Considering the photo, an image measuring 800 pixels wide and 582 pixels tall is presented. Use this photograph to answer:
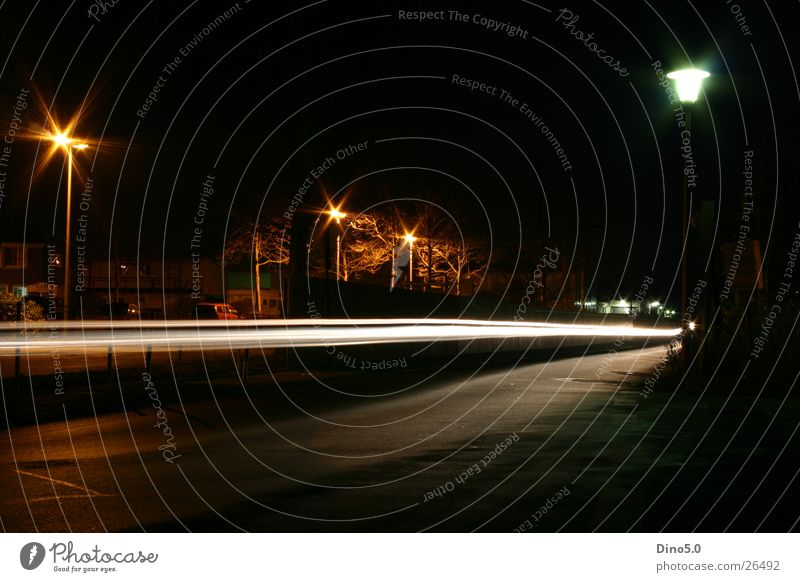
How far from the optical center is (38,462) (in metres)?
11.9

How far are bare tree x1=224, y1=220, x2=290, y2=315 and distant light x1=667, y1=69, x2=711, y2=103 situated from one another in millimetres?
29509

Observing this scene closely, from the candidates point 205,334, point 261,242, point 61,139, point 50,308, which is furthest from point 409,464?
point 261,242

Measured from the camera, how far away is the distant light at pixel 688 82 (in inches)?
762

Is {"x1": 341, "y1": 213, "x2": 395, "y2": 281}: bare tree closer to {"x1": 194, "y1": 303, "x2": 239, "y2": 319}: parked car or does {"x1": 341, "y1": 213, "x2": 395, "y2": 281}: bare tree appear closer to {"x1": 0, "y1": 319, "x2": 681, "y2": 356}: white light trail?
{"x1": 194, "y1": 303, "x2": 239, "y2": 319}: parked car

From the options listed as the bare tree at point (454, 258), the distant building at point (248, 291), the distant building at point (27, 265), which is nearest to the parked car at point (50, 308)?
the bare tree at point (454, 258)

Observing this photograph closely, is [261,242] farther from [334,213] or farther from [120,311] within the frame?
[334,213]

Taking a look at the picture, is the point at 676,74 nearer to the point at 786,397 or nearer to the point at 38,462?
the point at 786,397

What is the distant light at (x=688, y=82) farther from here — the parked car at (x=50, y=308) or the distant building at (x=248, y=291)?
the distant building at (x=248, y=291)

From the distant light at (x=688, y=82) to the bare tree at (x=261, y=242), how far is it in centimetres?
2951

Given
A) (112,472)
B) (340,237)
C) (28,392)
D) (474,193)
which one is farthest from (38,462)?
(474,193)

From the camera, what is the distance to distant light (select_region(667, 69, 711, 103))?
19.4 m


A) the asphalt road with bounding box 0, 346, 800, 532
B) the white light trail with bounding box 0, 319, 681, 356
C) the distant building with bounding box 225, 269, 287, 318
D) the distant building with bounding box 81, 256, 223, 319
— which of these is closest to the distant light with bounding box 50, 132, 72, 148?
the white light trail with bounding box 0, 319, 681, 356

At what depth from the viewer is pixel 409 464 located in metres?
11.7

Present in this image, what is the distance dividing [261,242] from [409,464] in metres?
41.8
